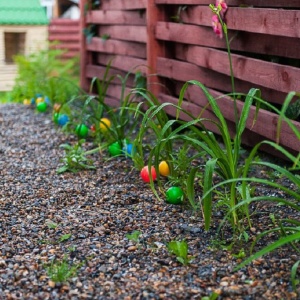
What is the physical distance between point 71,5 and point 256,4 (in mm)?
11130

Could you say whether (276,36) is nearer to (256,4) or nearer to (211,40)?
(256,4)

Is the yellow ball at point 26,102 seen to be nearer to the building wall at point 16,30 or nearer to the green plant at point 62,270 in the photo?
the building wall at point 16,30

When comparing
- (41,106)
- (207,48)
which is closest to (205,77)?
(207,48)

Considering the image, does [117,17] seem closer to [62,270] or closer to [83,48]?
[83,48]

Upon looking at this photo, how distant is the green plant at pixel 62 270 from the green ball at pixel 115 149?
1.77 meters

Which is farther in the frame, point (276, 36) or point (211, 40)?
point (211, 40)

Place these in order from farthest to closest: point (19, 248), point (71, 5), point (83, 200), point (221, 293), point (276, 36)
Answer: point (71, 5), point (276, 36), point (83, 200), point (19, 248), point (221, 293)

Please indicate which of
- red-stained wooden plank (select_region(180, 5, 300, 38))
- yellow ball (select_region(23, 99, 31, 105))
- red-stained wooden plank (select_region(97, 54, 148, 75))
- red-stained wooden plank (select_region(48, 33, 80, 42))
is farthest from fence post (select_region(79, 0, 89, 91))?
red-stained wooden plank (select_region(48, 33, 80, 42))

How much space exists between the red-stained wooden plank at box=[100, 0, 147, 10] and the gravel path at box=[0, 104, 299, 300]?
2.06m

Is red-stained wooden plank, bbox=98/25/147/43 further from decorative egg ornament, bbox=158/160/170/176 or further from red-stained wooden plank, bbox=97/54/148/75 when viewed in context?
decorative egg ornament, bbox=158/160/170/176

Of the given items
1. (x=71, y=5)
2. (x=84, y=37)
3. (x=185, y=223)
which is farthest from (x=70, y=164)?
(x=71, y=5)

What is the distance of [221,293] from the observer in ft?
8.07

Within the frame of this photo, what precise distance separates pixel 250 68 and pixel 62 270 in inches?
84.6

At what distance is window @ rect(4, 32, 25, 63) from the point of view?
37.1 feet
